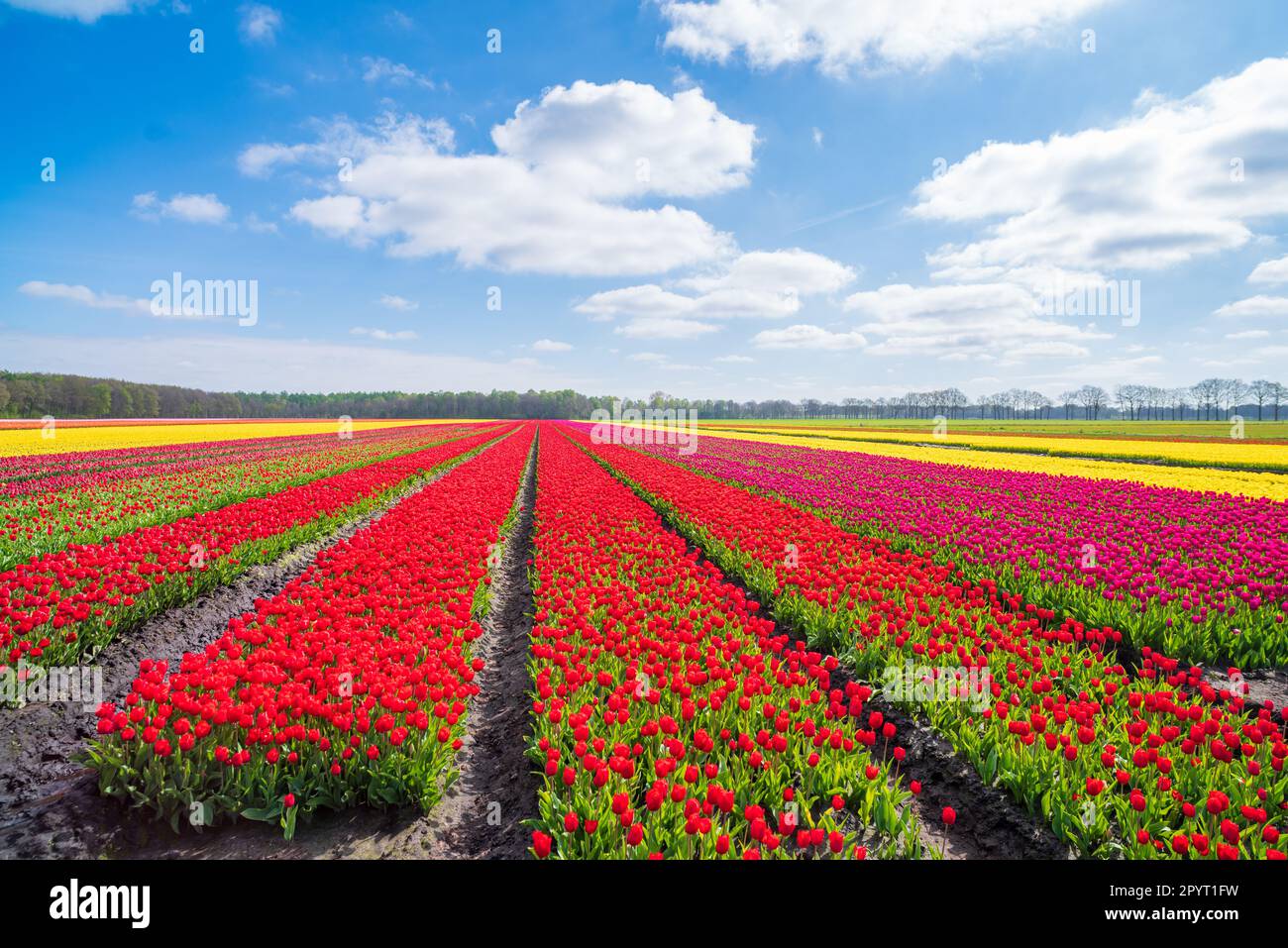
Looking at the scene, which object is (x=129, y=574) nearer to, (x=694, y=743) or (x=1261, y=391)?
(x=694, y=743)

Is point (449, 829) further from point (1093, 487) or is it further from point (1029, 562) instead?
point (1093, 487)

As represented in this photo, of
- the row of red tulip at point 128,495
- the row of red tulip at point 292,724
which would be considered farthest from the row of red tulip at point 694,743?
the row of red tulip at point 128,495

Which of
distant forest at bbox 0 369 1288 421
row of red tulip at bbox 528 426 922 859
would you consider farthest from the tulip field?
distant forest at bbox 0 369 1288 421

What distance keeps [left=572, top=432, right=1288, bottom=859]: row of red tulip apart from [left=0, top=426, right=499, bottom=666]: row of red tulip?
757cm

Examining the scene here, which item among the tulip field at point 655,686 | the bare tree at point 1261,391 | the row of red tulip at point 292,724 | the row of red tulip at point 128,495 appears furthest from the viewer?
the bare tree at point 1261,391

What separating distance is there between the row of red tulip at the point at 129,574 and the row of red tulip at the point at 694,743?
4.70 meters

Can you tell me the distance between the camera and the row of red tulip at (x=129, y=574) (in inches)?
226

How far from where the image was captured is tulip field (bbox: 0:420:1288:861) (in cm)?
354

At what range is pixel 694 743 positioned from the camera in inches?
161

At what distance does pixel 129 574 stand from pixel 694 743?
24.1 ft

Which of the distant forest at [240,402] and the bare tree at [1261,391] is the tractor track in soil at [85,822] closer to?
the distant forest at [240,402]

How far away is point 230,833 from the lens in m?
3.73
